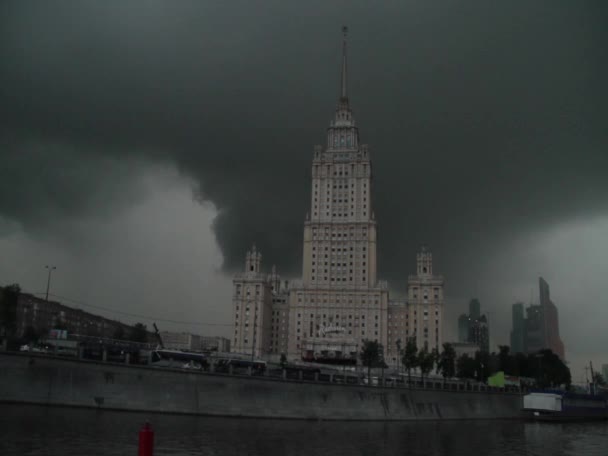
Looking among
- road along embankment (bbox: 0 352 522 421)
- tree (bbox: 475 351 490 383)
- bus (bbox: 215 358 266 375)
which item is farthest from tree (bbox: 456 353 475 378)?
bus (bbox: 215 358 266 375)

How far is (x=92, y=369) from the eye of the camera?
73062 mm

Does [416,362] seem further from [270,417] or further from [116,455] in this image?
[116,455]

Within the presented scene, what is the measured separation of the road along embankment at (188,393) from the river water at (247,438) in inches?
120

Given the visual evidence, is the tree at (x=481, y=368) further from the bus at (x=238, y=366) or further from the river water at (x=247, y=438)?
the bus at (x=238, y=366)

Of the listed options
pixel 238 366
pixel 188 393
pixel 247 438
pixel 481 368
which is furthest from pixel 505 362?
pixel 247 438

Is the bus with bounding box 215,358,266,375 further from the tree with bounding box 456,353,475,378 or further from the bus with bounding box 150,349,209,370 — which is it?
the tree with bounding box 456,353,475,378

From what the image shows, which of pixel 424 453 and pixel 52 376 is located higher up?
pixel 52 376

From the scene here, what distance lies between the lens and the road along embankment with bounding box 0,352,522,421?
7031 cm

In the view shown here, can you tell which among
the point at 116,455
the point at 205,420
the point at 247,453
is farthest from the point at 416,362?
the point at 116,455

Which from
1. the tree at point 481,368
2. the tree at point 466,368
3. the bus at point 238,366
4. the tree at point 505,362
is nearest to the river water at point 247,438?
the bus at point 238,366

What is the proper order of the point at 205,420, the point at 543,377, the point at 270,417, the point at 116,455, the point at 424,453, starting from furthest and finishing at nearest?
the point at 543,377 < the point at 270,417 < the point at 205,420 < the point at 424,453 < the point at 116,455

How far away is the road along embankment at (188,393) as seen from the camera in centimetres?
7031

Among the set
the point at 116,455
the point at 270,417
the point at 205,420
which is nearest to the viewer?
the point at 116,455

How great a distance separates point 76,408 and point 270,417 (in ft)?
80.9
